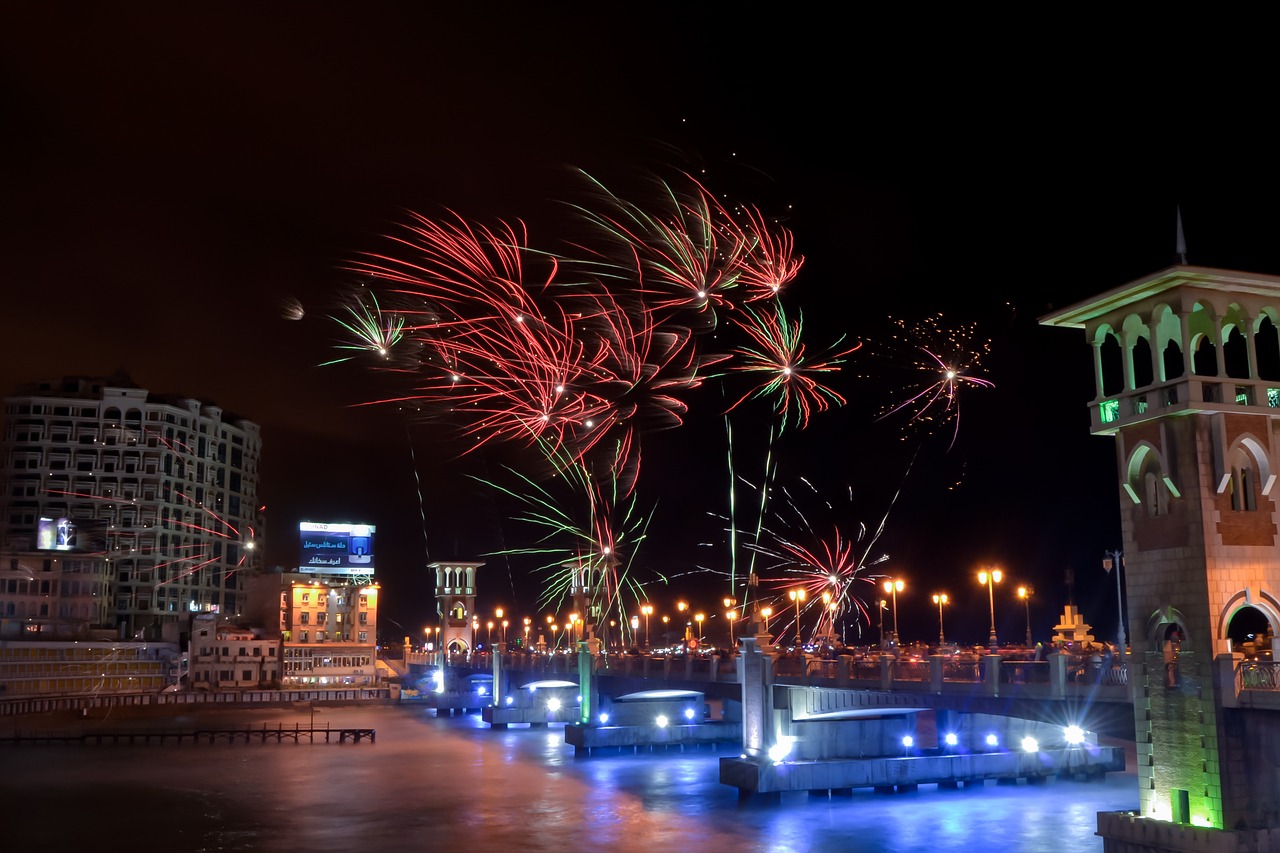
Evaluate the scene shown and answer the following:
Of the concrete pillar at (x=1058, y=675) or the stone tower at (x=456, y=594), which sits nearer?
the concrete pillar at (x=1058, y=675)

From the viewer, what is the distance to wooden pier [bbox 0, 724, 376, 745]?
81.1 metres

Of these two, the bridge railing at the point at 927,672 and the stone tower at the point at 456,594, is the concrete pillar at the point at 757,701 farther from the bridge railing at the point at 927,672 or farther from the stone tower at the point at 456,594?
the stone tower at the point at 456,594

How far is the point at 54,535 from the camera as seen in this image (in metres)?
118

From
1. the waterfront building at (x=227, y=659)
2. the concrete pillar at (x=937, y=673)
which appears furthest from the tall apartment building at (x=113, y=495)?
the concrete pillar at (x=937, y=673)

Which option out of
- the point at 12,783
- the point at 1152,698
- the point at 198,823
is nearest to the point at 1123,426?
the point at 1152,698

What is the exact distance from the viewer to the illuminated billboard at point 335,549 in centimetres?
13750

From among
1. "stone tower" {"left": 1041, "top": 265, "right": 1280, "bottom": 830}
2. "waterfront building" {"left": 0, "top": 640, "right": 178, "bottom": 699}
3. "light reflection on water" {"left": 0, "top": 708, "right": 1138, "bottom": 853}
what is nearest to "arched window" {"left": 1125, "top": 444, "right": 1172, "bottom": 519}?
"stone tower" {"left": 1041, "top": 265, "right": 1280, "bottom": 830}

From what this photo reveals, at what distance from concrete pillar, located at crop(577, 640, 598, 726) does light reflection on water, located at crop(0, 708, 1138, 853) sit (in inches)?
114

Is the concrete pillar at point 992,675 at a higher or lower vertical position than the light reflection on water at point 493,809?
higher

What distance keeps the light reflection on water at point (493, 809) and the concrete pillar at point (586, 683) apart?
2.89 meters

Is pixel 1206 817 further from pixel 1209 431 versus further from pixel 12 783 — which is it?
pixel 12 783

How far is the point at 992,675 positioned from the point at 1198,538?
9.23m

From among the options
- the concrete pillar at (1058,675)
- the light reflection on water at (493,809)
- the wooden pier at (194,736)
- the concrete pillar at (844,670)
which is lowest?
the wooden pier at (194,736)

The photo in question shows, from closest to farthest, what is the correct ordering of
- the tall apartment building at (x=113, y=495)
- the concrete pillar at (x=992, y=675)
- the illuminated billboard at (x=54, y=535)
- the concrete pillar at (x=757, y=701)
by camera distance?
the concrete pillar at (x=992, y=675) → the concrete pillar at (x=757, y=701) → the illuminated billboard at (x=54, y=535) → the tall apartment building at (x=113, y=495)
